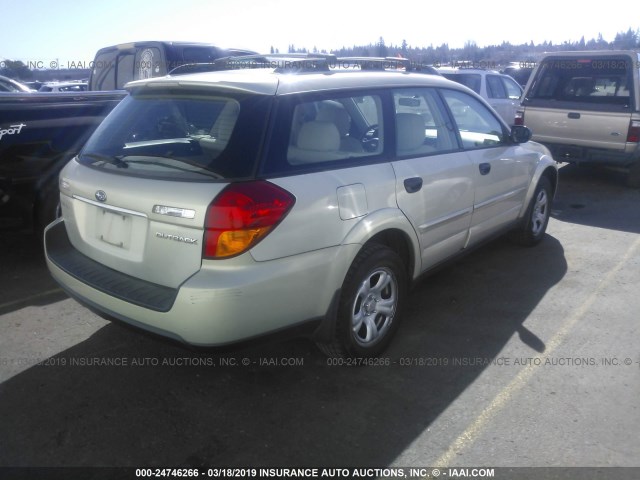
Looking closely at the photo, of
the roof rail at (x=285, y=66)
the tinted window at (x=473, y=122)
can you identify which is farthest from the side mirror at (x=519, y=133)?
the roof rail at (x=285, y=66)

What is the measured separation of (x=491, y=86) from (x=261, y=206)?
11005 millimetres

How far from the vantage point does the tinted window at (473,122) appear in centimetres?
435

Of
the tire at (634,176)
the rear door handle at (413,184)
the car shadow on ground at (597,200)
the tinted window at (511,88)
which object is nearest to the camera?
the rear door handle at (413,184)

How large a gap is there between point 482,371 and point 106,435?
218 centimetres

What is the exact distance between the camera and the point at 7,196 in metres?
4.73

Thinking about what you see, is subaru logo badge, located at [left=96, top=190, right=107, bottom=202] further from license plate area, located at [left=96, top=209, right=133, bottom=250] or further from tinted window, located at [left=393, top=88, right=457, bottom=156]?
tinted window, located at [left=393, top=88, right=457, bottom=156]

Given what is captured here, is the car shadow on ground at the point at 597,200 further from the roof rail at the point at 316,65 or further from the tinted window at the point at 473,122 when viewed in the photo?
the roof rail at the point at 316,65

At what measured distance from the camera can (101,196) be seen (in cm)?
305

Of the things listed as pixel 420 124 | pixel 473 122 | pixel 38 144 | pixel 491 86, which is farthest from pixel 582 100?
pixel 38 144

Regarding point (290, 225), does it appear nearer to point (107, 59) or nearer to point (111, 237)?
point (111, 237)

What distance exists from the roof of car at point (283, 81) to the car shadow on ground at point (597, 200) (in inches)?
164

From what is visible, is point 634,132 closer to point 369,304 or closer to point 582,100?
point 582,100

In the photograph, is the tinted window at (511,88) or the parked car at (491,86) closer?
the parked car at (491,86)

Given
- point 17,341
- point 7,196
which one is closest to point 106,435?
point 17,341
